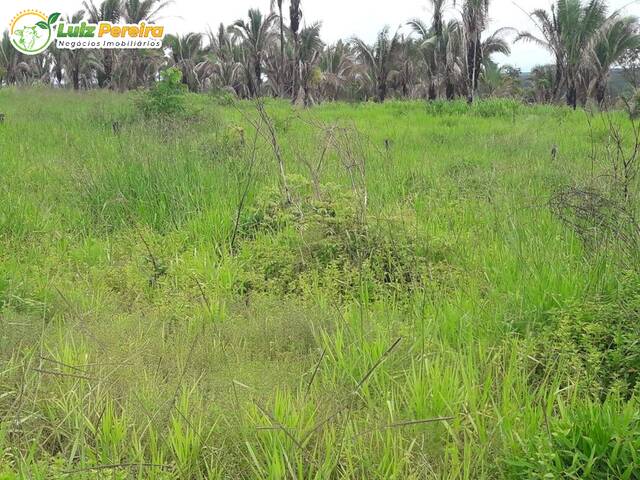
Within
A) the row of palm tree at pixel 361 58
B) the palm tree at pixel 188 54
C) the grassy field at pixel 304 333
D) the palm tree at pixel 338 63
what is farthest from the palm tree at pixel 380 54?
the grassy field at pixel 304 333

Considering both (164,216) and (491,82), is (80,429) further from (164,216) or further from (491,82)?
(491,82)

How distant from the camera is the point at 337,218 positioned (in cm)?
407

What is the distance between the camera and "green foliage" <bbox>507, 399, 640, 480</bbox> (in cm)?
171

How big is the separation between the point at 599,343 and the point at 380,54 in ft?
104

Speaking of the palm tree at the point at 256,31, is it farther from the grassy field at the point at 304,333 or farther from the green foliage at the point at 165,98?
the grassy field at the point at 304,333

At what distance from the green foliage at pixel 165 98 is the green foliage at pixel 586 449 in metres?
10.4

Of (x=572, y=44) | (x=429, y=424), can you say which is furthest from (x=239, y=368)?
(x=572, y=44)

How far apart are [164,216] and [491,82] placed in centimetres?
3688

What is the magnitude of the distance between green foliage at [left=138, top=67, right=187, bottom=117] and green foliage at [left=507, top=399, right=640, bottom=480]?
409 inches

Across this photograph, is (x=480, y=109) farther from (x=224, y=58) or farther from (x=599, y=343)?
(x=224, y=58)

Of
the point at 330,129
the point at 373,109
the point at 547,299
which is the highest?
the point at 373,109

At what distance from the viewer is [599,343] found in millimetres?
2531

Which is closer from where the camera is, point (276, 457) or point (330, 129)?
point (276, 457)

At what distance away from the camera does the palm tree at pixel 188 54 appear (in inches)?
1513
